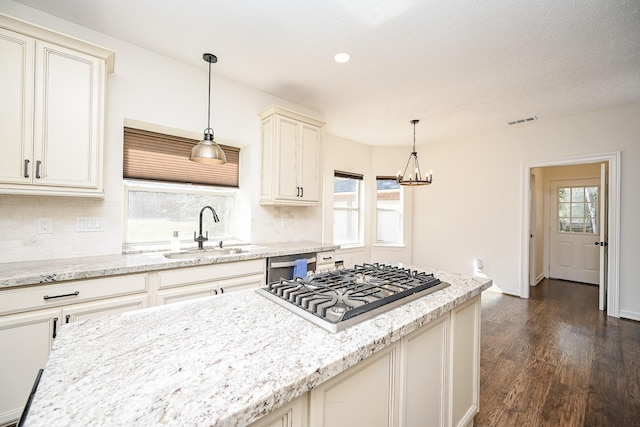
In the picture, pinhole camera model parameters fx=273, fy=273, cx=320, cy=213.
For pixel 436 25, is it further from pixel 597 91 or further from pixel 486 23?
pixel 597 91

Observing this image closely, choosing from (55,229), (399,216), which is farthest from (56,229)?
(399,216)

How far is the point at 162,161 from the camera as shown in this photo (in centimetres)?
270

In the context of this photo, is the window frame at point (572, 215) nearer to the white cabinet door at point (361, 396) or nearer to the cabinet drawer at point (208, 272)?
the cabinet drawer at point (208, 272)

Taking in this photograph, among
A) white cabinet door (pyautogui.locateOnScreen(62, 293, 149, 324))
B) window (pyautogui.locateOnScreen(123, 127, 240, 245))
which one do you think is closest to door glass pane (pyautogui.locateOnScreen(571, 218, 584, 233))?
window (pyautogui.locateOnScreen(123, 127, 240, 245))

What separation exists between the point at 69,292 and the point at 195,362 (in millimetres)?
1536

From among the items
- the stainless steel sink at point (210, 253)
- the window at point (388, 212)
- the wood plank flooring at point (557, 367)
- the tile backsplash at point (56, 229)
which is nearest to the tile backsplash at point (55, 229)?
the tile backsplash at point (56, 229)

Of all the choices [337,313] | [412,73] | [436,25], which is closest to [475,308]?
[337,313]

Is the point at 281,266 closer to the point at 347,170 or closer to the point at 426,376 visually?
the point at 426,376

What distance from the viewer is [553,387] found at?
2.12 meters

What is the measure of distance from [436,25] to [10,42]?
286 cm

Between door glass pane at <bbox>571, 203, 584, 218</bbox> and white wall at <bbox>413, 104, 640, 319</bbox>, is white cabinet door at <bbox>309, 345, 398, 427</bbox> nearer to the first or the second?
white wall at <bbox>413, 104, 640, 319</bbox>

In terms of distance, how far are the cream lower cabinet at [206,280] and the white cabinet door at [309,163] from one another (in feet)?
3.64

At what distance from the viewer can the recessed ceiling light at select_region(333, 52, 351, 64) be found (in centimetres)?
245

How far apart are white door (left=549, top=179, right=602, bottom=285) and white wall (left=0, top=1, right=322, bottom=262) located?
222 inches
